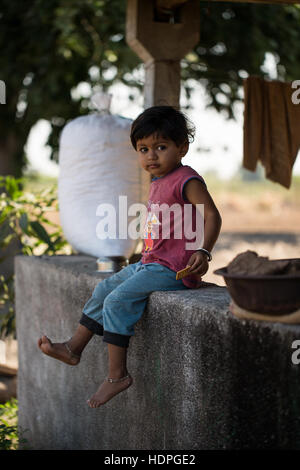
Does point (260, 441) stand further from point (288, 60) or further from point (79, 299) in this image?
point (288, 60)

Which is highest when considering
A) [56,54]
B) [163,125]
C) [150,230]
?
[56,54]

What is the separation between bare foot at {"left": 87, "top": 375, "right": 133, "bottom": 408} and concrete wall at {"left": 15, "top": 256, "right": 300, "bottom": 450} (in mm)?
138

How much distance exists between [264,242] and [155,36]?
40.8ft

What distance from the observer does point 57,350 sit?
2543 mm

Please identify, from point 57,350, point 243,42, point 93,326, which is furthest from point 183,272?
point 243,42

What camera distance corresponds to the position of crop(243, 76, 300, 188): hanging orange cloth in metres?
4.42

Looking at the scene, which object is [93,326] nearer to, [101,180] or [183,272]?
[183,272]

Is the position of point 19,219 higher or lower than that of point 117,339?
higher

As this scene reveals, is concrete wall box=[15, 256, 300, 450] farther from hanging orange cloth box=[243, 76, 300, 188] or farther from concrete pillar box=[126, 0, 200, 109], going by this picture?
hanging orange cloth box=[243, 76, 300, 188]

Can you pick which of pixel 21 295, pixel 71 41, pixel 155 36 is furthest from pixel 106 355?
pixel 71 41

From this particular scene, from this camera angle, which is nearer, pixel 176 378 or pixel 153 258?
pixel 176 378

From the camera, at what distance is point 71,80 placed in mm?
7539

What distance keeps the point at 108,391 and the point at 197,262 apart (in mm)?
579

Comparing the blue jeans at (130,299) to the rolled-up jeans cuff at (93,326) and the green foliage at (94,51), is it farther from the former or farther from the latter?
the green foliage at (94,51)
